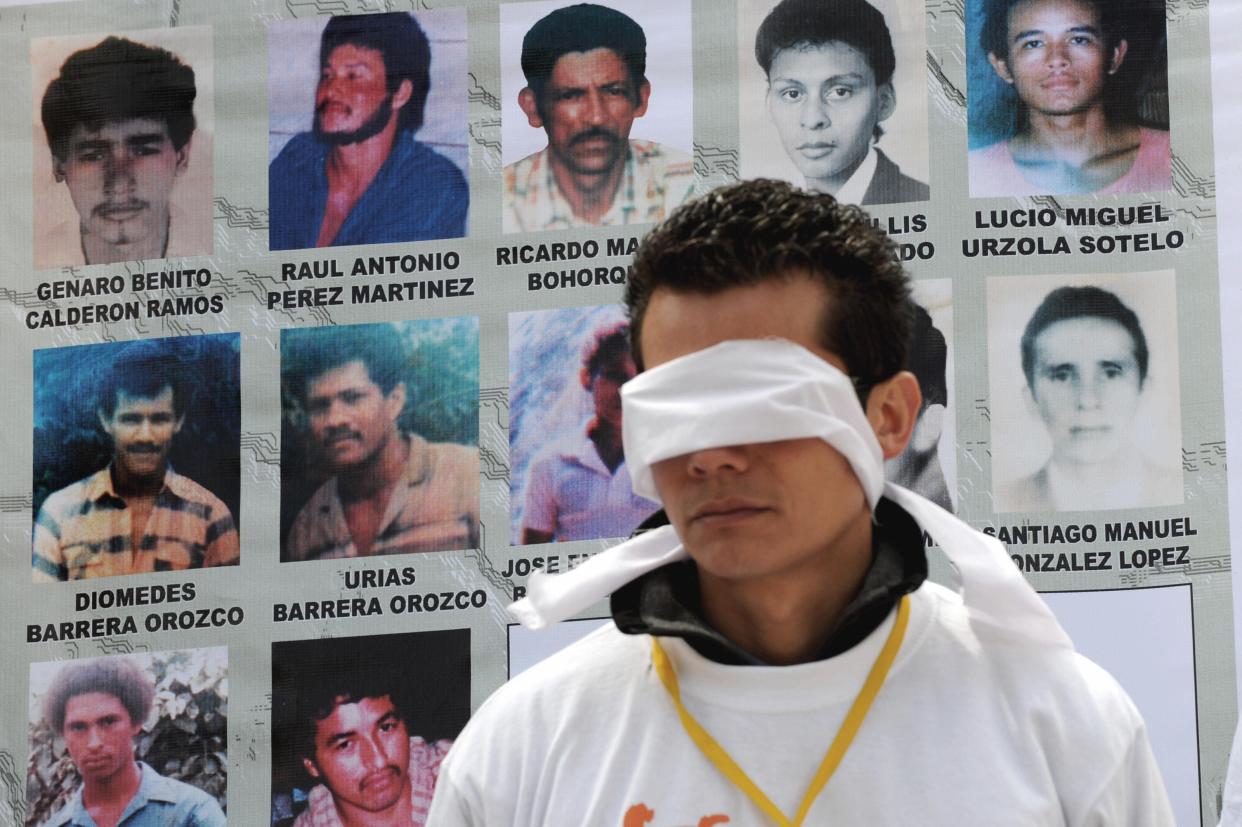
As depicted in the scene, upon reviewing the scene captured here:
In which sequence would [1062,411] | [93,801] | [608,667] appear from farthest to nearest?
[93,801]
[1062,411]
[608,667]

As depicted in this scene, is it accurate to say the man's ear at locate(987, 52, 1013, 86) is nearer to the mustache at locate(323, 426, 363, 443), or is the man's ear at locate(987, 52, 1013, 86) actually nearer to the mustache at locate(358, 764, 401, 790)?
the mustache at locate(323, 426, 363, 443)

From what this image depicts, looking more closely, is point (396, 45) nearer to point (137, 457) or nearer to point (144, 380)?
point (144, 380)

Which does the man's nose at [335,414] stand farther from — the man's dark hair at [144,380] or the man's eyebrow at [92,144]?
the man's eyebrow at [92,144]

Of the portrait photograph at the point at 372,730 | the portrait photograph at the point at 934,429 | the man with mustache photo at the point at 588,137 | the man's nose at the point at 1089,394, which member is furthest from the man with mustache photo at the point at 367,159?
the man's nose at the point at 1089,394

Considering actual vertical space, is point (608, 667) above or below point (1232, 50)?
below

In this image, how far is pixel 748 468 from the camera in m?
1.69

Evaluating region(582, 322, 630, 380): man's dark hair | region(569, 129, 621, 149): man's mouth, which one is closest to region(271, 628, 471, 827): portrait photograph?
region(582, 322, 630, 380): man's dark hair

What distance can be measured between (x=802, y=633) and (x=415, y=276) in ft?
4.71

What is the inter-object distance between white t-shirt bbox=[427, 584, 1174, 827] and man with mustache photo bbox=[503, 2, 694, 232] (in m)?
1.30

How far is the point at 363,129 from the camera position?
123 inches

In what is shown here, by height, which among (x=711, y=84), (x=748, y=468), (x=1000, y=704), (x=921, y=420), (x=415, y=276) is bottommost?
(x=1000, y=704)

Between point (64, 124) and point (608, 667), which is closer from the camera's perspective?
point (608, 667)

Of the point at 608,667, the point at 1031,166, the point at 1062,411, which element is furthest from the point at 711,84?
the point at 608,667

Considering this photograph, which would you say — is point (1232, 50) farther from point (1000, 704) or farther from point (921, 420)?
point (1000, 704)
